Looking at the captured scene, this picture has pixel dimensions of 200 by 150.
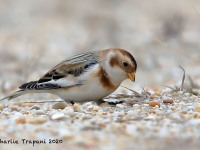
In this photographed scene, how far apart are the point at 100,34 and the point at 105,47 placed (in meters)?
1.34

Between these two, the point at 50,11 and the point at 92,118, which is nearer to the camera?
the point at 92,118

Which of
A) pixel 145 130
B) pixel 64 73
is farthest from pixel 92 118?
pixel 64 73

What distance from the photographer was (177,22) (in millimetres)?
12383

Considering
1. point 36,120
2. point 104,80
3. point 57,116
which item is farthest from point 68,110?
point 104,80

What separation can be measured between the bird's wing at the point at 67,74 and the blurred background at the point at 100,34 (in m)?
2.07

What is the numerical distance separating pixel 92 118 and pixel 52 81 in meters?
1.08

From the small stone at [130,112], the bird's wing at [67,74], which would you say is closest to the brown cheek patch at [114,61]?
the bird's wing at [67,74]

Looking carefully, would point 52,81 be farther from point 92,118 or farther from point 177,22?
point 177,22

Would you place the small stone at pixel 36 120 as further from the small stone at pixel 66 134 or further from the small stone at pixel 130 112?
the small stone at pixel 130 112

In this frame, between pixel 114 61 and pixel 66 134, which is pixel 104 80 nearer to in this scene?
pixel 114 61

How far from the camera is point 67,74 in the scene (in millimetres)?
6090

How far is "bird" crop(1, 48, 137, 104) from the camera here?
5.87 metres

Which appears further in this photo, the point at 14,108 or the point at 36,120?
the point at 14,108

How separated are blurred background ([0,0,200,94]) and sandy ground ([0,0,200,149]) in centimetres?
2
